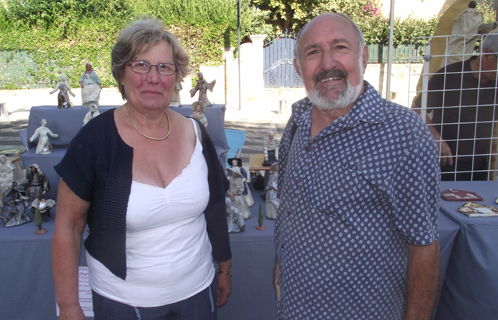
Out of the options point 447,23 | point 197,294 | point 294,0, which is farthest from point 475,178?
point 294,0

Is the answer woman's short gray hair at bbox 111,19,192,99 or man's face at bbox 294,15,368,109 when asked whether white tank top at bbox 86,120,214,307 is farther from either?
man's face at bbox 294,15,368,109

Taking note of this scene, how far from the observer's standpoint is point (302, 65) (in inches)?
46.3

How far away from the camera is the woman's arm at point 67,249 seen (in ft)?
3.60

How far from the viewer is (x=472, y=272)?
1.71 metres

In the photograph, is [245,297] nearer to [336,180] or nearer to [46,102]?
[336,180]

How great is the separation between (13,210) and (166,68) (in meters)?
1.35

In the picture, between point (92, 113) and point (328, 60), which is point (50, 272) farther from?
point (328, 60)

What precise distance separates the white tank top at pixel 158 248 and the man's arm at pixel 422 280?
673mm

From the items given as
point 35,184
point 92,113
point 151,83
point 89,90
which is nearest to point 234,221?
point 151,83

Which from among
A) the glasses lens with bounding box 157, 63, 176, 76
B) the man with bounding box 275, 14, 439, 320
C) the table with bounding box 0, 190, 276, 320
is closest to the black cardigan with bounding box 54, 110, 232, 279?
the glasses lens with bounding box 157, 63, 176, 76

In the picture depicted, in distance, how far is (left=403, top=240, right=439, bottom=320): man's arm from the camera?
1.02m

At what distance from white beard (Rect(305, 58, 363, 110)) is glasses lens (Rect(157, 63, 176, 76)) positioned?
47 cm

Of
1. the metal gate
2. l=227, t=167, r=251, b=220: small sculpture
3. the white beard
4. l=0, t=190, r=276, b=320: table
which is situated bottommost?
l=0, t=190, r=276, b=320: table

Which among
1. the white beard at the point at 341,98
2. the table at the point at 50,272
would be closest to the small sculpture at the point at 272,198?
the table at the point at 50,272
